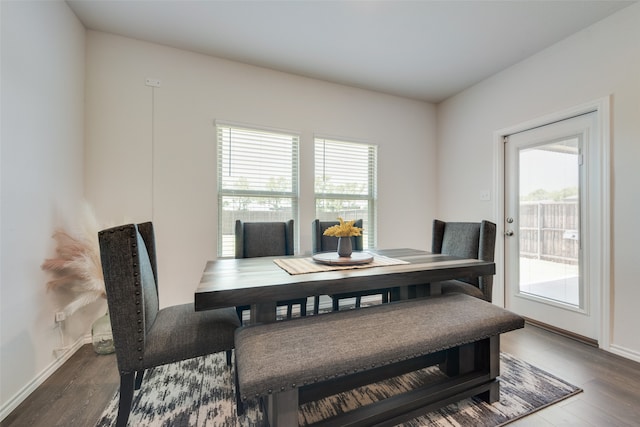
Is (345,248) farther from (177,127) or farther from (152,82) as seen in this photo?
(152,82)

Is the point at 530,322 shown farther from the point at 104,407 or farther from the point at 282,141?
the point at 104,407

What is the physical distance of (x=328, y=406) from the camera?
1517mm

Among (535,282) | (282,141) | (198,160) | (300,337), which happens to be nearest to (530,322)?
(535,282)

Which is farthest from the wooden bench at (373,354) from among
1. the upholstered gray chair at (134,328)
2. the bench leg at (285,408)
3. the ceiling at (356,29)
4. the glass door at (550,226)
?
the ceiling at (356,29)

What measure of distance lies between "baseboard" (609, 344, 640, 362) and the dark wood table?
1409mm

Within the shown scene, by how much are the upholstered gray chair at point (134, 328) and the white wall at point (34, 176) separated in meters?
0.95

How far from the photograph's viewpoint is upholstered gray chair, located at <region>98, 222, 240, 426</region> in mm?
1110

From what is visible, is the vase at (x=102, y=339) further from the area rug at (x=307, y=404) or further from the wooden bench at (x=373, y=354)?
the wooden bench at (x=373, y=354)

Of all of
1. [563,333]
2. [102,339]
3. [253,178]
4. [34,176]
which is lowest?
[563,333]

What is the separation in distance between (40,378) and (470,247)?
325 centimetres

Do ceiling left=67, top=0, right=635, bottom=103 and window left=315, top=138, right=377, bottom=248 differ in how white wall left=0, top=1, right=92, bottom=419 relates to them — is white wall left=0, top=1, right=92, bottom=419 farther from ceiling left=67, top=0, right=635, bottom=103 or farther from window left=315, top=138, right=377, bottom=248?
→ window left=315, top=138, right=377, bottom=248

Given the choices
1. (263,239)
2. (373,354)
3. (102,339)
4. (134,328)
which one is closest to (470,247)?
(373,354)

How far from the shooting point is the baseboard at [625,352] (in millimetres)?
1967

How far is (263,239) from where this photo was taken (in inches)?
96.8
